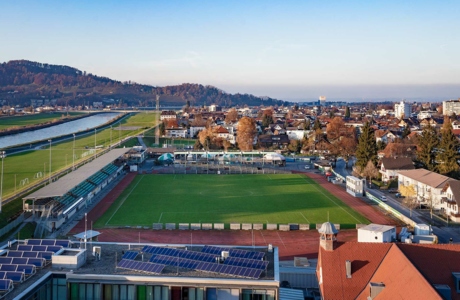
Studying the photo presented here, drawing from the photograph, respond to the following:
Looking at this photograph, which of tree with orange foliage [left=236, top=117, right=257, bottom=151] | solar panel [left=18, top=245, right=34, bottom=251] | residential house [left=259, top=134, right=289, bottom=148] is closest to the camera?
solar panel [left=18, top=245, right=34, bottom=251]

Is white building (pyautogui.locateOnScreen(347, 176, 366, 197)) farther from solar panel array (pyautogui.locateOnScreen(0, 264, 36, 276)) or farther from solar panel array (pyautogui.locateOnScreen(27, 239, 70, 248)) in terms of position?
solar panel array (pyautogui.locateOnScreen(0, 264, 36, 276))

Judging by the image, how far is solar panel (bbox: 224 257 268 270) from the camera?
14898 millimetres

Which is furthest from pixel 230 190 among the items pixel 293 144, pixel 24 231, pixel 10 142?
pixel 10 142

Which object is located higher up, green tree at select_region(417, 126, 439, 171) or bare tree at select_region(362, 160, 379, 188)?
green tree at select_region(417, 126, 439, 171)

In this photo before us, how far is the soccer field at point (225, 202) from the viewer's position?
32594 mm

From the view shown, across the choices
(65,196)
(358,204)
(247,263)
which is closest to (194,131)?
(358,204)

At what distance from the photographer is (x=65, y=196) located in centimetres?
3400

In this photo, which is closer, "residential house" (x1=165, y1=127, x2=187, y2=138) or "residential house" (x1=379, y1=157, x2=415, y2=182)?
"residential house" (x1=379, y1=157, x2=415, y2=182)

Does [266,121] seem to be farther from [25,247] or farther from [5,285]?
[5,285]

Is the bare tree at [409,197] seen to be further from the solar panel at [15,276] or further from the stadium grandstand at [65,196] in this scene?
the solar panel at [15,276]

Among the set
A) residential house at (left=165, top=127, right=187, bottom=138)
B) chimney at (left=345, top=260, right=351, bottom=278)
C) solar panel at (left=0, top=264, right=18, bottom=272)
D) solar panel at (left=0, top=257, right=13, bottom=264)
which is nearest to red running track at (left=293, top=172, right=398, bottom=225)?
chimney at (left=345, top=260, right=351, bottom=278)

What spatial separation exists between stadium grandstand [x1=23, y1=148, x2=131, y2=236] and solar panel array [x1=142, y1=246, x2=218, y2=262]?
46.8ft

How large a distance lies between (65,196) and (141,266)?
849 inches

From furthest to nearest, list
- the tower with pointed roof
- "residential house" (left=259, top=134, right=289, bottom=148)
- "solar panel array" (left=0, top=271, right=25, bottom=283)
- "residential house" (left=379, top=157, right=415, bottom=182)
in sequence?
"residential house" (left=259, top=134, right=289, bottom=148), "residential house" (left=379, top=157, right=415, bottom=182), the tower with pointed roof, "solar panel array" (left=0, top=271, right=25, bottom=283)
